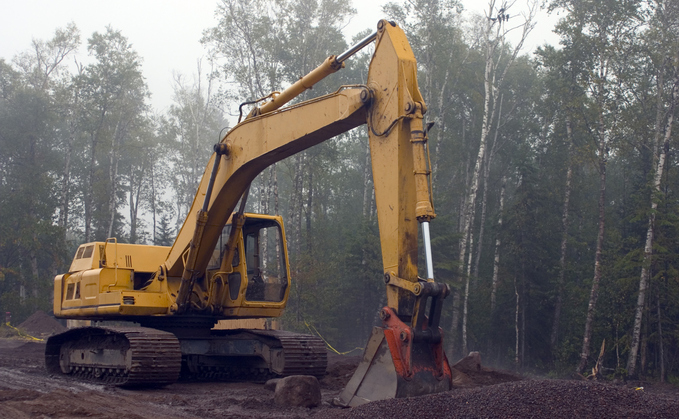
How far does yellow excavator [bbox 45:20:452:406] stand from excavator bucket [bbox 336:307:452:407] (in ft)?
0.04

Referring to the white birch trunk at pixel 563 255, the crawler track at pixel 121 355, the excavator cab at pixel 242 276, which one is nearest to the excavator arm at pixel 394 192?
the excavator cab at pixel 242 276

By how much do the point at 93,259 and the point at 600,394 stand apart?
28.4 feet

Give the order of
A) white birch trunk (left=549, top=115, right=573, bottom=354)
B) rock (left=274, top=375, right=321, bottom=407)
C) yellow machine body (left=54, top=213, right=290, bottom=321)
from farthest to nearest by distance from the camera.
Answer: white birch trunk (left=549, top=115, right=573, bottom=354)
yellow machine body (left=54, top=213, right=290, bottom=321)
rock (left=274, top=375, right=321, bottom=407)

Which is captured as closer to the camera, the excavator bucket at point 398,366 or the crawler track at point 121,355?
the excavator bucket at point 398,366

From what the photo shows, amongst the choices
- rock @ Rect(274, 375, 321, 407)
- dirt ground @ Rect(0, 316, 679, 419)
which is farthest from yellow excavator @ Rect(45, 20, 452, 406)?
rock @ Rect(274, 375, 321, 407)

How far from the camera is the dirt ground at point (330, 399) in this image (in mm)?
5512

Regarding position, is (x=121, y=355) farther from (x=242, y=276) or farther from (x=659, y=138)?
(x=659, y=138)

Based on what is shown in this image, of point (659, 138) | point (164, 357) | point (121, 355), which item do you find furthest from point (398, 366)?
point (659, 138)

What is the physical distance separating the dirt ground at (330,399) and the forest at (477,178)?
38.0 ft

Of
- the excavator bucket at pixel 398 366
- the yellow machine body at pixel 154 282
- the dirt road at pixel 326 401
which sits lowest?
the dirt road at pixel 326 401

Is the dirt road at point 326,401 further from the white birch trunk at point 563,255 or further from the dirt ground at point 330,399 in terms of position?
the white birch trunk at point 563,255

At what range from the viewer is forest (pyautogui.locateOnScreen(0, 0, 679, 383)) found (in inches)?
816

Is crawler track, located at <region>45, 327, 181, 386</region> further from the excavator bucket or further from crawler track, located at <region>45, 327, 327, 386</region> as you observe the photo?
the excavator bucket

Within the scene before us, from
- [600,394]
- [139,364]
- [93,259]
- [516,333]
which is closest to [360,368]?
[600,394]
